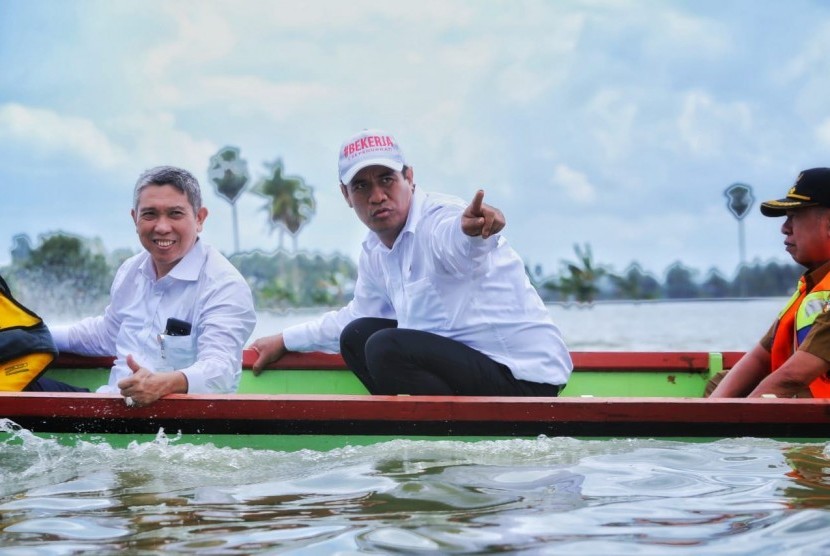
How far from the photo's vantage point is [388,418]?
372 cm

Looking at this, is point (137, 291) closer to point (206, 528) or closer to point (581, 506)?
point (206, 528)

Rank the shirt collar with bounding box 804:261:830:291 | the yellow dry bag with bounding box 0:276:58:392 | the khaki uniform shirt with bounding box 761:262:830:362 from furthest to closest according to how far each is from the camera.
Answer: the yellow dry bag with bounding box 0:276:58:392, the shirt collar with bounding box 804:261:830:291, the khaki uniform shirt with bounding box 761:262:830:362

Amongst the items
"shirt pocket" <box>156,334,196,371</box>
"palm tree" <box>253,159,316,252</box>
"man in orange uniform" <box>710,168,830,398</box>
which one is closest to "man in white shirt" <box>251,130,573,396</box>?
"shirt pocket" <box>156,334,196,371</box>

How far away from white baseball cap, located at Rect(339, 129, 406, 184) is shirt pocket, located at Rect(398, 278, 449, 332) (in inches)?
19.8

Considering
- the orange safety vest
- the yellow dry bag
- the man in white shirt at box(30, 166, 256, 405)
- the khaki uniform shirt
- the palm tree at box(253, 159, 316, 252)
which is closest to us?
the khaki uniform shirt

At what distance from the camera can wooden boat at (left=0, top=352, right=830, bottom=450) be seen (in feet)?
12.1

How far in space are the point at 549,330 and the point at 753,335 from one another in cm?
3210

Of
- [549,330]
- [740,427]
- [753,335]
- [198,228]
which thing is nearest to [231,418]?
[198,228]

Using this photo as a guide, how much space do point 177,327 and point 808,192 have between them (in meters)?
2.73

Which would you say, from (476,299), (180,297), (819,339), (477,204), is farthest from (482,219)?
(180,297)

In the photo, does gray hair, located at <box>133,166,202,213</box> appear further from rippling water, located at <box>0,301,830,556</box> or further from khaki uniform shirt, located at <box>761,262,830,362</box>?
khaki uniform shirt, located at <box>761,262,830,362</box>

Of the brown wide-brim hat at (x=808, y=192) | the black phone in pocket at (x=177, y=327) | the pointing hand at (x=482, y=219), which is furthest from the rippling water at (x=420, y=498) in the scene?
the brown wide-brim hat at (x=808, y=192)

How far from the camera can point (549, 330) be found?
167 inches

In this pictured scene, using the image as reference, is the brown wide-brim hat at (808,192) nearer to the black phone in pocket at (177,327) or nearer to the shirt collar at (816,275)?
the shirt collar at (816,275)
